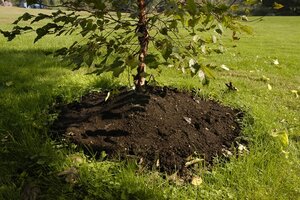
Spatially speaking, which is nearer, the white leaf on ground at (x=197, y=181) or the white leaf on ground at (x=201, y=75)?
the white leaf on ground at (x=201, y=75)

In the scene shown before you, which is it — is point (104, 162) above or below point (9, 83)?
below

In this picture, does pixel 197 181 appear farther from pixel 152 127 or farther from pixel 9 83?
pixel 9 83

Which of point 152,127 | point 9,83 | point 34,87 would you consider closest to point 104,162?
point 152,127

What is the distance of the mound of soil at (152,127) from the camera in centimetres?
306

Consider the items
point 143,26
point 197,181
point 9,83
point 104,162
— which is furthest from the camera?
point 9,83

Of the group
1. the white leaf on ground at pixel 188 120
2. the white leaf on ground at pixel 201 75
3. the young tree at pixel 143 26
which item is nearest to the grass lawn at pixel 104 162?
the white leaf on ground at pixel 188 120

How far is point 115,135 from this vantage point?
10.6 ft

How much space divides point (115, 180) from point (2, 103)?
1.99 m

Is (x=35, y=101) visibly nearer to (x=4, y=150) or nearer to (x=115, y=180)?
(x=4, y=150)

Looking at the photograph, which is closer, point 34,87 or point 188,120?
point 188,120

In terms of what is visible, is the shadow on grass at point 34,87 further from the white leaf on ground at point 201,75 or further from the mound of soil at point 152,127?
the white leaf on ground at point 201,75

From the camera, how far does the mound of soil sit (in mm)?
3064

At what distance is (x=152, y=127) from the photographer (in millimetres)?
3309

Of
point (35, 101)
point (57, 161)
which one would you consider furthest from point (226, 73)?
point (57, 161)
